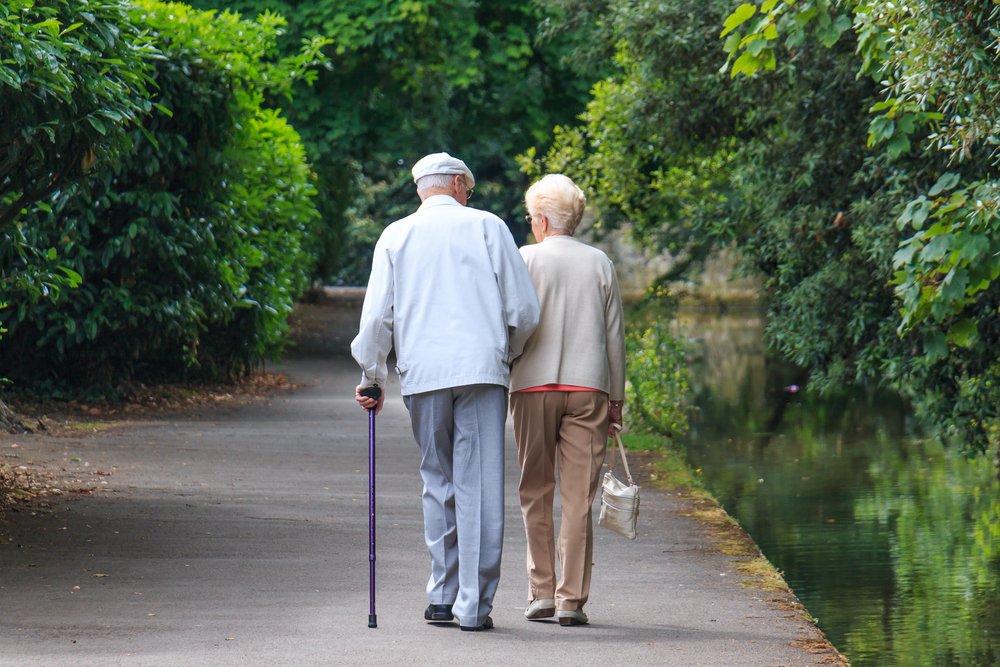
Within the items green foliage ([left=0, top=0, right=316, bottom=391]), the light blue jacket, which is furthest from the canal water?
green foliage ([left=0, top=0, right=316, bottom=391])

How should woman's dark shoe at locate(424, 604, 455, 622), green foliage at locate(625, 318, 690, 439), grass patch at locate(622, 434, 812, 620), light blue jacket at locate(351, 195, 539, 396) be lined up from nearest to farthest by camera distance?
light blue jacket at locate(351, 195, 539, 396), woman's dark shoe at locate(424, 604, 455, 622), grass patch at locate(622, 434, 812, 620), green foliage at locate(625, 318, 690, 439)

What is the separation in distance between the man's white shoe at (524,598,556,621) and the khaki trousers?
0.03 meters

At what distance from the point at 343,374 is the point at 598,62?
238 inches

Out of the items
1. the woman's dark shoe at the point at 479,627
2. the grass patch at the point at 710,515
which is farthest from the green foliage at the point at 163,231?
the woman's dark shoe at the point at 479,627

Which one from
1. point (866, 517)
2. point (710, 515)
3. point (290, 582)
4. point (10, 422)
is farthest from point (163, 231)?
point (290, 582)

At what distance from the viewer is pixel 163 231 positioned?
14.1 meters

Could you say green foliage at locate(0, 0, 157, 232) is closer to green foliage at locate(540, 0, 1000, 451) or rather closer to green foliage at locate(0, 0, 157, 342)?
green foliage at locate(0, 0, 157, 342)

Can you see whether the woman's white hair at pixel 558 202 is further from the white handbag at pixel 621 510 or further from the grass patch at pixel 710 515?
the grass patch at pixel 710 515

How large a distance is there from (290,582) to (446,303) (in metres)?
1.82

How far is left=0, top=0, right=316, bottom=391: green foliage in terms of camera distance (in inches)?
543

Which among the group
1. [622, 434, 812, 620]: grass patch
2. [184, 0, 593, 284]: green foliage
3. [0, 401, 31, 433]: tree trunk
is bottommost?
[622, 434, 812, 620]: grass patch

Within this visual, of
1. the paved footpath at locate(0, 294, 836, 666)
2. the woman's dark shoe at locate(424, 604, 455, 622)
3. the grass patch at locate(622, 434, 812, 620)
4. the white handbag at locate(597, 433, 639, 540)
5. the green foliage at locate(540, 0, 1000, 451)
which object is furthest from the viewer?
the green foliage at locate(540, 0, 1000, 451)

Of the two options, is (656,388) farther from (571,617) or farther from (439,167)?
(439,167)

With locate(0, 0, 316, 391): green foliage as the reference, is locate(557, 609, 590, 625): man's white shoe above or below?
below
